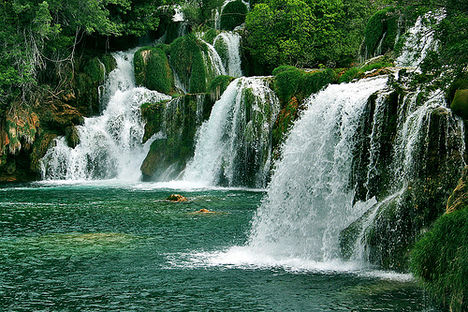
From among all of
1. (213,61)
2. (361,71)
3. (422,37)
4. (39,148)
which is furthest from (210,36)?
(422,37)

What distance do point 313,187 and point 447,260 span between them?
6.90 meters

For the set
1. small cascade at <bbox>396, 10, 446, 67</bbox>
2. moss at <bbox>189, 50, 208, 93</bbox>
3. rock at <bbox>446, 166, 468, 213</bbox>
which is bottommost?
rock at <bbox>446, 166, 468, 213</bbox>

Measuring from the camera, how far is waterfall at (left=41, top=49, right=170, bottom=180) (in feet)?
101

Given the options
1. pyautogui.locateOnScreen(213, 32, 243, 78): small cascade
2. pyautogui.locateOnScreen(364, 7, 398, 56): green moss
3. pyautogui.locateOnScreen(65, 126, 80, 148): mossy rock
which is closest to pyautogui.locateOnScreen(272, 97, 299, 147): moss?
pyautogui.locateOnScreen(364, 7, 398, 56): green moss

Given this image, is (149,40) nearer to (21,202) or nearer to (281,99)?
(281,99)

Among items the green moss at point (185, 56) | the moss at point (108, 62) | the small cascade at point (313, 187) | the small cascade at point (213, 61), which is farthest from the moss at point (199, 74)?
the small cascade at point (313, 187)

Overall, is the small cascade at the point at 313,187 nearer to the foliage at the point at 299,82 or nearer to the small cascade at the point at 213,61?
the foliage at the point at 299,82

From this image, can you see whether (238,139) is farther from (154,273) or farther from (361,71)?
(154,273)

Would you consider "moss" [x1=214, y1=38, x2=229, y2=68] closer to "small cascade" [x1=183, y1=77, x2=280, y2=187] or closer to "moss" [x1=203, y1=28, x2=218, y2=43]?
"moss" [x1=203, y1=28, x2=218, y2=43]

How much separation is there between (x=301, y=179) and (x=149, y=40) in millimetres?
29281

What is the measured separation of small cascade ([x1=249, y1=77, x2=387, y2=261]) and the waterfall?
18.6 metres

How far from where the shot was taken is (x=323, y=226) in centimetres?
1302

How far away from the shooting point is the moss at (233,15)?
1615 inches

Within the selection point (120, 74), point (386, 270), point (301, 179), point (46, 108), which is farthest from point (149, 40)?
point (386, 270)
